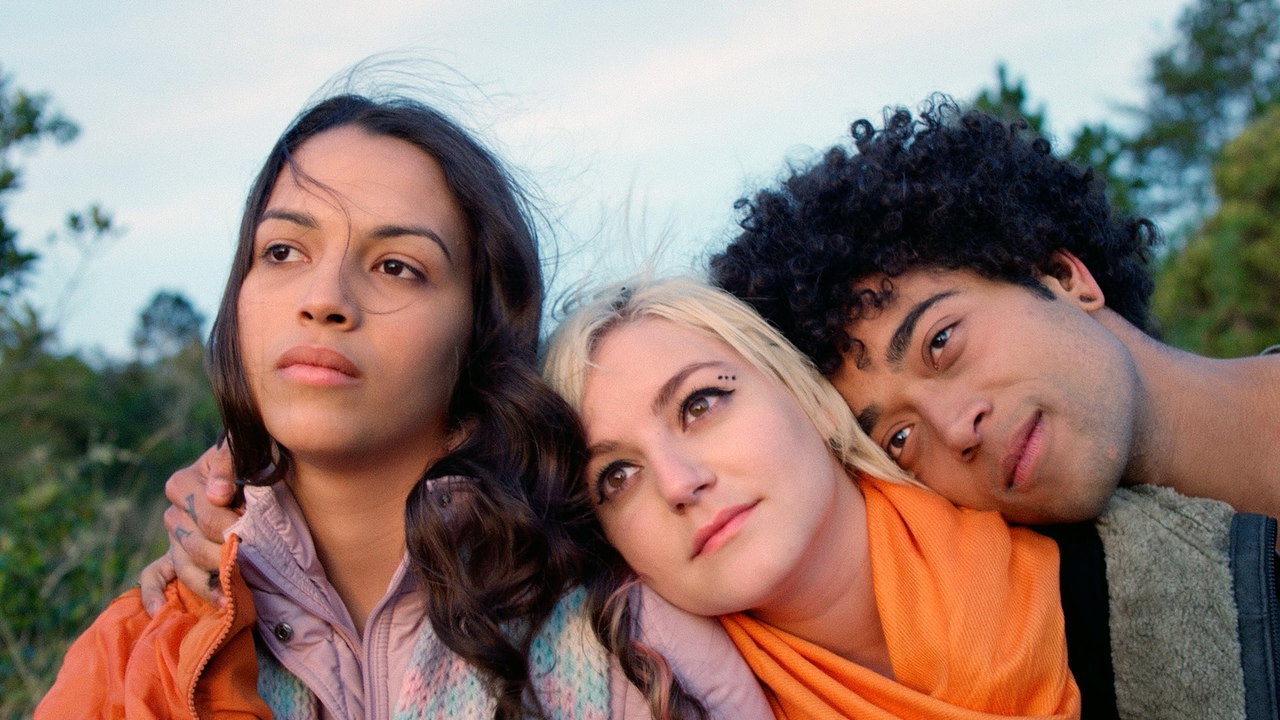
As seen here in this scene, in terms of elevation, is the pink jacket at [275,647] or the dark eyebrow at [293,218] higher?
the dark eyebrow at [293,218]

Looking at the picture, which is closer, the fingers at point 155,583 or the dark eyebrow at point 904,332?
the fingers at point 155,583

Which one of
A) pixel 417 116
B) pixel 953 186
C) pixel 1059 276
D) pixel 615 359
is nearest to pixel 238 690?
pixel 615 359

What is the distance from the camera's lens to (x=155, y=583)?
2.60m

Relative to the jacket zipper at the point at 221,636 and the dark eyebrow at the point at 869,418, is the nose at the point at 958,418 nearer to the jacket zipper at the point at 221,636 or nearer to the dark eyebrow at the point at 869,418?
the dark eyebrow at the point at 869,418

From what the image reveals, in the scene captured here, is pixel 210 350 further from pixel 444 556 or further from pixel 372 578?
pixel 444 556

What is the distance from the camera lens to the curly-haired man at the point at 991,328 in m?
2.56

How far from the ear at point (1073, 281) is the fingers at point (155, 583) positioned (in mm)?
2636

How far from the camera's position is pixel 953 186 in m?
2.91

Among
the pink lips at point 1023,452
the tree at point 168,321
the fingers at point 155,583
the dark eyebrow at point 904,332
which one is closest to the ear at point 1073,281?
the dark eyebrow at point 904,332

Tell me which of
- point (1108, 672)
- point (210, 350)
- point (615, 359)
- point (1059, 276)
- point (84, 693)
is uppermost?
point (1059, 276)

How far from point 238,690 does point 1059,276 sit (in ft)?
8.42

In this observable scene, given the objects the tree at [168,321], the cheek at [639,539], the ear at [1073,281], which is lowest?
the tree at [168,321]

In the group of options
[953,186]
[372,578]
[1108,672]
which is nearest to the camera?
[1108,672]

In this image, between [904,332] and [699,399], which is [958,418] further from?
[699,399]
